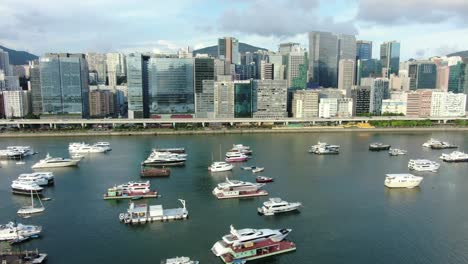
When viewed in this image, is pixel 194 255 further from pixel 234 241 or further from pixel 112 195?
pixel 112 195

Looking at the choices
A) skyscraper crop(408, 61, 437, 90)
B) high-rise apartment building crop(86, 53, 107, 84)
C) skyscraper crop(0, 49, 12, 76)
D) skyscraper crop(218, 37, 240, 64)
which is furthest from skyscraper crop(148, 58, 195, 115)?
skyscraper crop(218, 37, 240, 64)

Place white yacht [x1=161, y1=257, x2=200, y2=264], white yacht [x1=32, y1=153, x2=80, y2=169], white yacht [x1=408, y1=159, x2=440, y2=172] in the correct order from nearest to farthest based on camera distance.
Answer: white yacht [x1=161, y1=257, x2=200, y2=264], white yacht [x1=408, y1=159, x2=440, y2=172], white yacht [x1=32, y1=153, x2=80, y2=169]

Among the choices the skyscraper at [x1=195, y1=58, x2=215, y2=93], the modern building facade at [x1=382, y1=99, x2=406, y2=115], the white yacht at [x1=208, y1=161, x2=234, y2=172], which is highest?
the skyscraper at [x1=195, y1=58, x2=215, y2=93]

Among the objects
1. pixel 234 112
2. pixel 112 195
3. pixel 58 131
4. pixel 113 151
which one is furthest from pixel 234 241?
pixel 234 112

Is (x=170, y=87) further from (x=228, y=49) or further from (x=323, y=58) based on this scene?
(x=323, y=58)

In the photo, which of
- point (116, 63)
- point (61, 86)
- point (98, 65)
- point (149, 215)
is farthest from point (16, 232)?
point (116, 63)

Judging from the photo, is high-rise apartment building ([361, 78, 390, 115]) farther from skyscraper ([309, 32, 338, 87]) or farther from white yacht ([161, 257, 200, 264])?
skyscraper ([309, 32, 338, 87])

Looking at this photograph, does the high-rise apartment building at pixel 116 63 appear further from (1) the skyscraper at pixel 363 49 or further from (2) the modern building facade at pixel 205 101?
(1) the skyscraper at pixel 363 49
